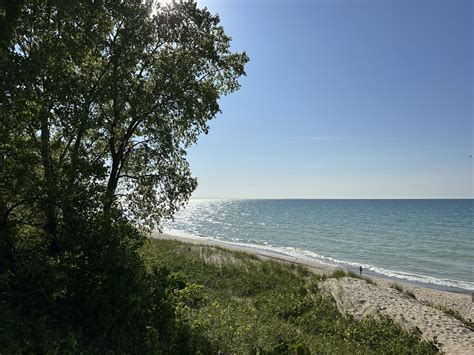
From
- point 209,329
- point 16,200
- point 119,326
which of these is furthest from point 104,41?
point 209,329

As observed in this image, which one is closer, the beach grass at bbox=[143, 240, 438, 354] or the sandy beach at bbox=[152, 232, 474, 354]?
the beach grass at bbox=[143, 240, 438, 354]

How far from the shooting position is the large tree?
845 centimetres

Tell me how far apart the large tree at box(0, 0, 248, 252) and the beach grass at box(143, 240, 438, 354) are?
4.25 m

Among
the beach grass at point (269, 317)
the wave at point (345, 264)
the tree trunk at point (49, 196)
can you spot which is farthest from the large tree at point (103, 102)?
the wave at point (345, 264)

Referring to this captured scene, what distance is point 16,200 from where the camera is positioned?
8922 millimetres

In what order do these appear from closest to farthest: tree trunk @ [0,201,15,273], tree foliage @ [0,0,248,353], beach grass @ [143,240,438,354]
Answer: tree foliage @ [0,0,248,353] < tree trunk @ [0,201,15,273] < beach grass @ [143,240,438,354]

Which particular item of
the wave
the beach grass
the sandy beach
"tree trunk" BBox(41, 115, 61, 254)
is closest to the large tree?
"tree trunk" BBox(41, 115, 61, 254)

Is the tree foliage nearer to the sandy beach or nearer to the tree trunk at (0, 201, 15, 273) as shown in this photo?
the tree trunk at (0, 201, 15, 273)

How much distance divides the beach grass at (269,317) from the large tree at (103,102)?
4.25m

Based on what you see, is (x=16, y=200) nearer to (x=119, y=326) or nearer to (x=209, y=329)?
(x=119, y=326)

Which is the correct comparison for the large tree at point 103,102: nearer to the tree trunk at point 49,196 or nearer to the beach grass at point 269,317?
the tree trunk at point 49,196

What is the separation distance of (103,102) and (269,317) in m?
11.0

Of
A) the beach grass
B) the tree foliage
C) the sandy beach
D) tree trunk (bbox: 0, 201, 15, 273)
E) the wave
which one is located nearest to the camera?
the tree foliage

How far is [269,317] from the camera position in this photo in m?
14.9
